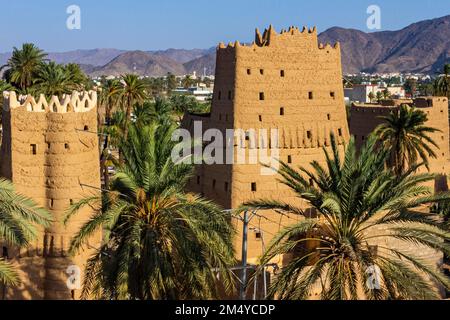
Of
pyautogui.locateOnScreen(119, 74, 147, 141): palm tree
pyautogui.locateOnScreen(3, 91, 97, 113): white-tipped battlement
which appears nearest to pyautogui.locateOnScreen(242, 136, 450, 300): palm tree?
pyautogui.locateOnScreen(3, 91, 97, 113): white-tipped battlement

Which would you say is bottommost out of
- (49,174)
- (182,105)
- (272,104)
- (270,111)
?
(49,174)

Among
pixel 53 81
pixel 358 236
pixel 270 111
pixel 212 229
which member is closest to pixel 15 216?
pixel 212 229

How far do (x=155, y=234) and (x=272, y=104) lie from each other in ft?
40.0

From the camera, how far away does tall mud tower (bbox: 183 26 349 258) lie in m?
25.2

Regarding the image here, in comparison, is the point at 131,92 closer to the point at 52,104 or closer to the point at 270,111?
the point at 270,111

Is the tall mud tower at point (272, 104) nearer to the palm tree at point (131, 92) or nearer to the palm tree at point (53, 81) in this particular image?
the palm tree at point (131, 92)

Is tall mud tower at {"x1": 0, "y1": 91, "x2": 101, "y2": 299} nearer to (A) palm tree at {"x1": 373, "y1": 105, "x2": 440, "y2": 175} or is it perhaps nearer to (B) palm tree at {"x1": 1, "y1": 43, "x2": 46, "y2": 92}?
(A) palm tree at {"x1": 373, "y1": 105, "x2": 440, "y2": 175}

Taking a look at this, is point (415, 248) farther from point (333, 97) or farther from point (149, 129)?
point (149, 129)

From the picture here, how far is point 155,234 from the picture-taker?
14508 mm

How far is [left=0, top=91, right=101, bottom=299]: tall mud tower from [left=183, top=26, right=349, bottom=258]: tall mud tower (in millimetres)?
7686

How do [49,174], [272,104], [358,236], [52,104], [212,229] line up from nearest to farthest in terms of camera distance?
[358,236]
[212,229]
[49,174]
[52,104]
[272,104]

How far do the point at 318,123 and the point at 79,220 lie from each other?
38.5 ft

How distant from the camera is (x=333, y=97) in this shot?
26.9m
